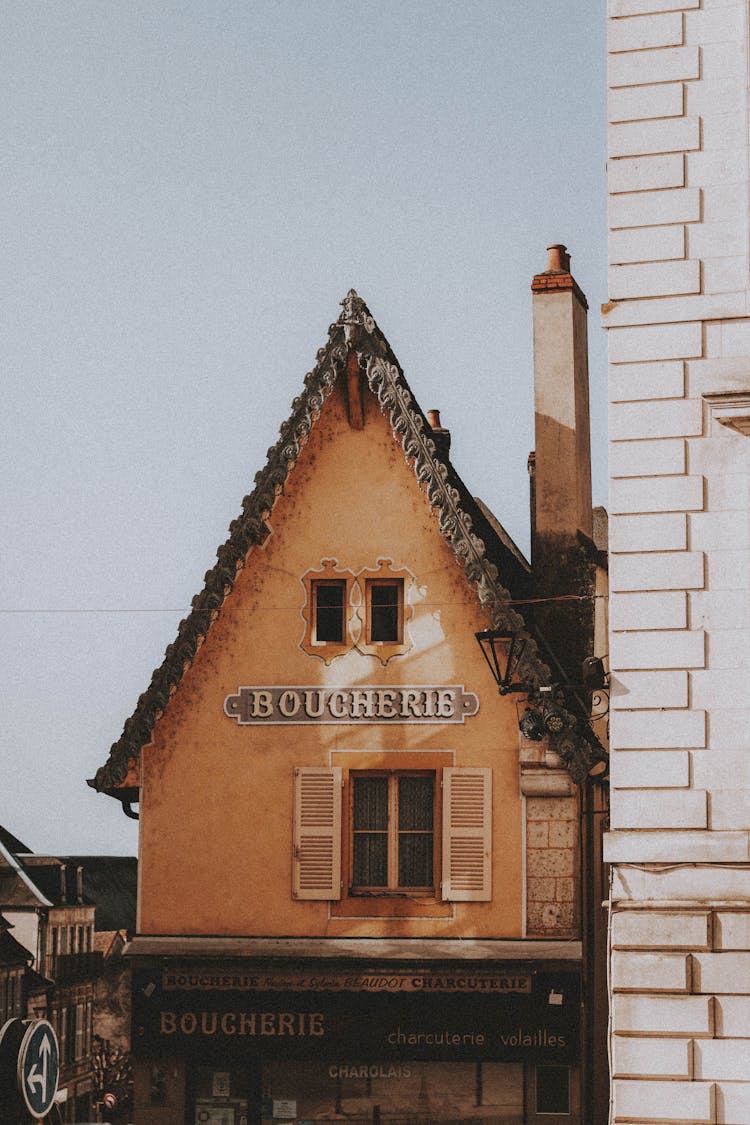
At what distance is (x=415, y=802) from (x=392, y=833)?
498mm

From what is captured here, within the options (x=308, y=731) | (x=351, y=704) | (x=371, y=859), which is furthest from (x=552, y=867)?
(x=308, y=731)

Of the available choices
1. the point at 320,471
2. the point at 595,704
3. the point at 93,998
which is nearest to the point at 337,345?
the point at 320,471

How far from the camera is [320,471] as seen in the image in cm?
2438

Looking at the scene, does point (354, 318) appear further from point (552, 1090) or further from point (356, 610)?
point (552, 1090)

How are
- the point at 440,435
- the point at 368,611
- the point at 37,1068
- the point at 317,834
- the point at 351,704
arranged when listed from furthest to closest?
the point at 440,435
the point at 368,611
the point at 351,704
the point at 317,834
the point at 37,1068

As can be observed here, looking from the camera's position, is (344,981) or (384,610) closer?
(344,981)

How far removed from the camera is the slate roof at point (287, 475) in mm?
23844

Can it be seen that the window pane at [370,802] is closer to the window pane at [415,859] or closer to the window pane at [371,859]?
the window pane at [371,859]

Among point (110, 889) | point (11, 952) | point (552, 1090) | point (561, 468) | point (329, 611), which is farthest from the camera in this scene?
point (110, 889)

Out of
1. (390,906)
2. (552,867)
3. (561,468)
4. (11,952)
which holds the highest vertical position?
(561,468)

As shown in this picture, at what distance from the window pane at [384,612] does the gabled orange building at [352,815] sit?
0.09 ft

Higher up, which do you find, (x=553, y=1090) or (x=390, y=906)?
(x=390, y=906)

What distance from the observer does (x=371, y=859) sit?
23359 mm

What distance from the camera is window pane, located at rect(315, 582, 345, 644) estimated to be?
2411 centimetres
